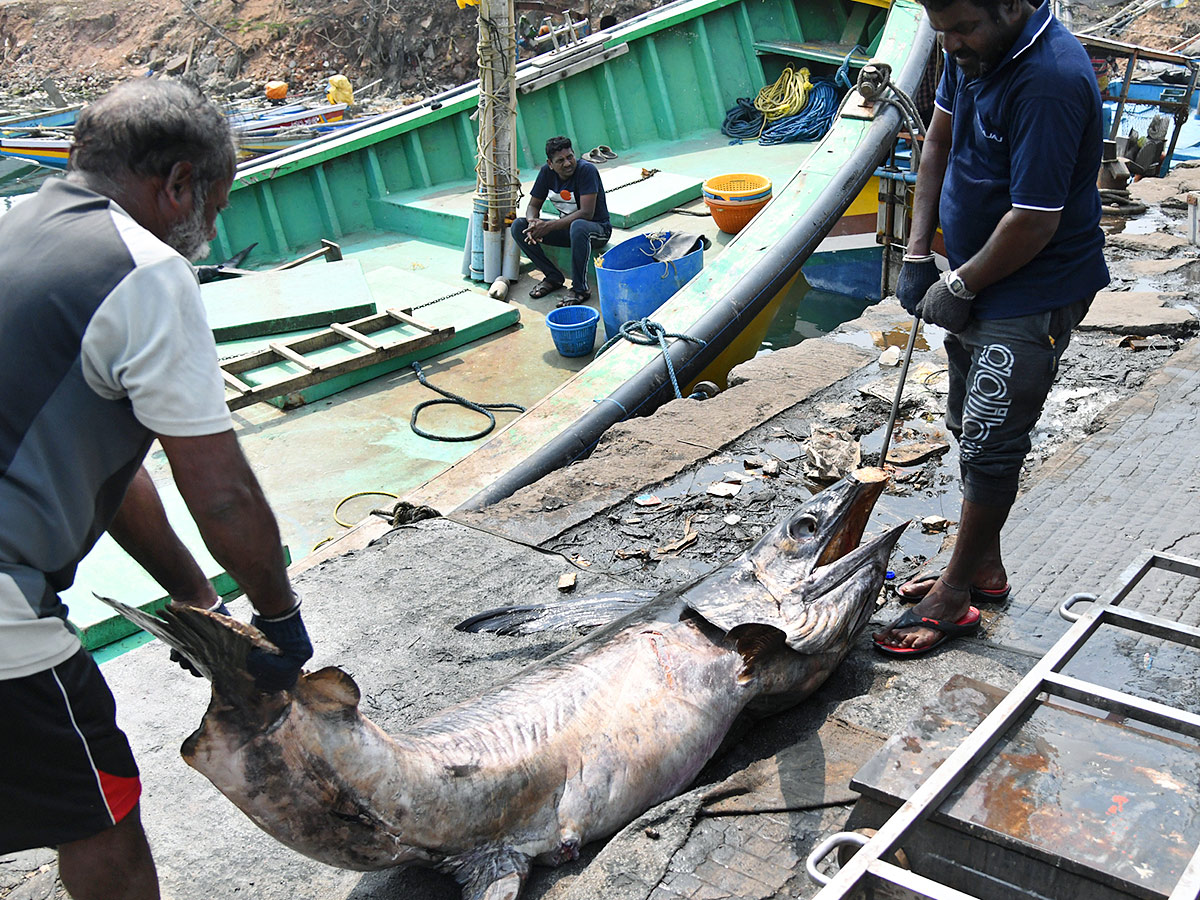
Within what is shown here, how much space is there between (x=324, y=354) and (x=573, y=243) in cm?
224

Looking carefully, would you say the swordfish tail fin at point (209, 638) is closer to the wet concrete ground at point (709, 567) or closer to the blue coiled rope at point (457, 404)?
the wet concrete ground at point (709, 567)

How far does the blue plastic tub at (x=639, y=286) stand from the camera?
7.07 meters

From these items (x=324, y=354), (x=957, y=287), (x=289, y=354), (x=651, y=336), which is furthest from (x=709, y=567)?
(x=324, y=354)

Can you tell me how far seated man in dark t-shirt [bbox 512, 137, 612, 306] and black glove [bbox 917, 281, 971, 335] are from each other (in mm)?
5445

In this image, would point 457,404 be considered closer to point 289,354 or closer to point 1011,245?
point 289,354

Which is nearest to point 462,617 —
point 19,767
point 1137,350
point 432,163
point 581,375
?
point 19,767

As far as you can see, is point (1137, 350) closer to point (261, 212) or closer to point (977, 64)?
point (977, 64)

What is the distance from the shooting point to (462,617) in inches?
141

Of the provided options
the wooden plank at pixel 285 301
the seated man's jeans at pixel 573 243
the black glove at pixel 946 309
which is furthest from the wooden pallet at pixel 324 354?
the black glove at pixel 946 309

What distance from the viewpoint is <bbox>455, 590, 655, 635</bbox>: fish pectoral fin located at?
3.27 metres

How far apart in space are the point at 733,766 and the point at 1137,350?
3.79 m

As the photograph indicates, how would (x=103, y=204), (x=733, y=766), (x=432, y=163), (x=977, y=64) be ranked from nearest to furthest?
(x=103, y=204) < (x=977, y=64) < (x=733, y=766) < (x=432, y=163)

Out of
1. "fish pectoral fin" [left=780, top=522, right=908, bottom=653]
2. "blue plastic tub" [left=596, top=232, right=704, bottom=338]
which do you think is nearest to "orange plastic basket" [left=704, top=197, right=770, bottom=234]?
"blue plastic tub" [left=596, top=232, right=704, bottom=338]

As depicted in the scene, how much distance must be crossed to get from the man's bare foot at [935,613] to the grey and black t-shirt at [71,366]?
219 centimetres
